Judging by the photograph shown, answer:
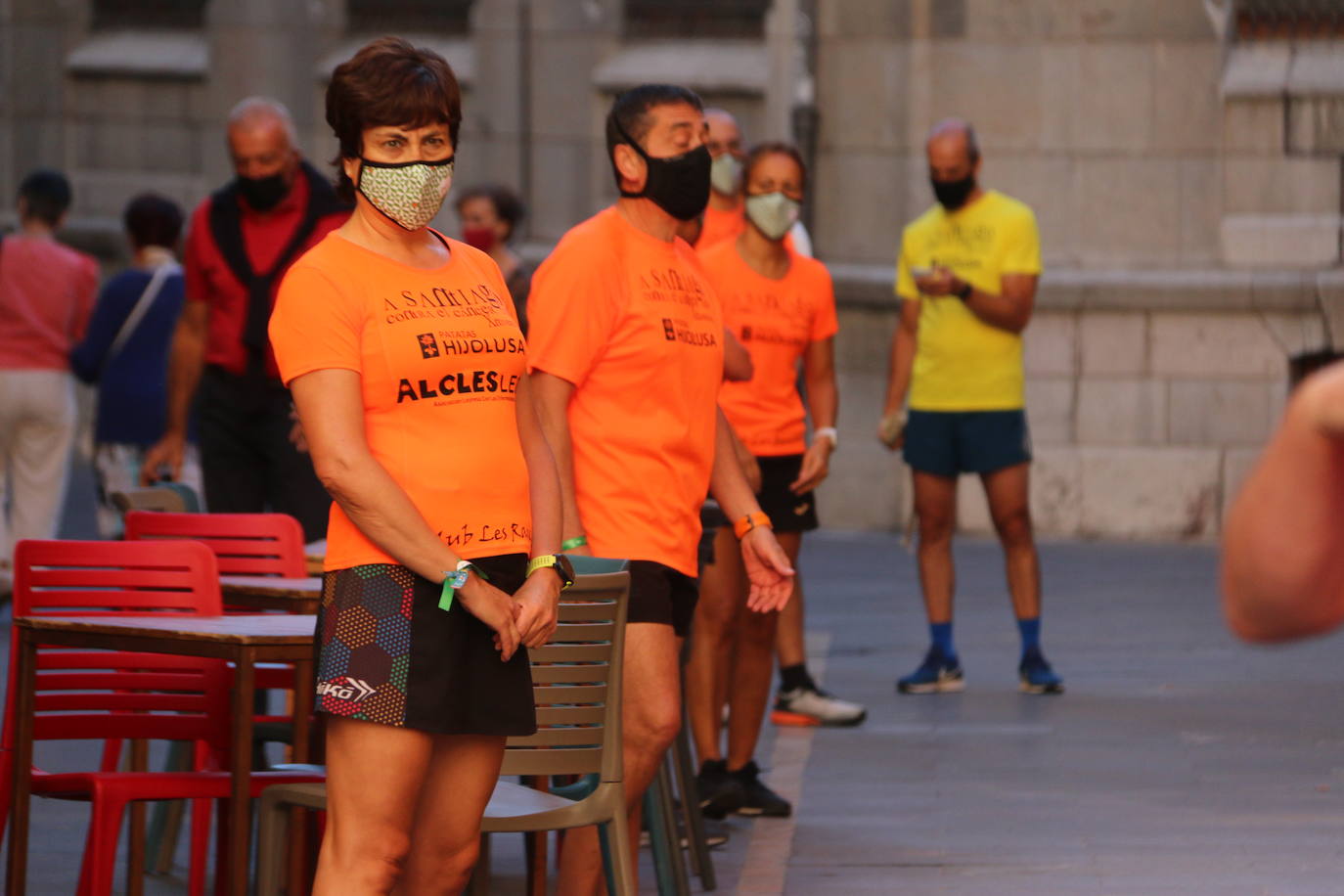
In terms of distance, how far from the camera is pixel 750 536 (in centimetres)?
543

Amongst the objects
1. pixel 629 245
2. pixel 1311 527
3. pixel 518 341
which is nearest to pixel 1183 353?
pixel 629 245

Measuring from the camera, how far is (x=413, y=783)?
3779mm

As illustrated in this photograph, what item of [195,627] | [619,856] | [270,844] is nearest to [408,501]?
[270,844]

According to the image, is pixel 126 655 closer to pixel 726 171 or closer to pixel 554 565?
pixel 554 565

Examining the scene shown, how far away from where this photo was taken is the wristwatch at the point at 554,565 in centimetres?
397

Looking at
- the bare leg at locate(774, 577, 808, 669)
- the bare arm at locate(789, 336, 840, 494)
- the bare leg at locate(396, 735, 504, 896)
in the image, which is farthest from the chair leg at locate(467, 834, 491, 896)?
the bare leg at locate(774, 577, 808, 669)

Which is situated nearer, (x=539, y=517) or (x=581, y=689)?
(x=539, y=517)

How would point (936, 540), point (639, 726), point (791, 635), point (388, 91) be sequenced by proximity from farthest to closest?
point (936, 540), point (791, 635), point (639, 726), point (388, 91)

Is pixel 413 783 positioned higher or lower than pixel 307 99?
Result: lower

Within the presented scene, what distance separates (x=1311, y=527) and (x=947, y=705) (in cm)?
756

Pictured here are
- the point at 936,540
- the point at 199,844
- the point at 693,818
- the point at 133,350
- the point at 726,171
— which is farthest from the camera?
the point at 133,350

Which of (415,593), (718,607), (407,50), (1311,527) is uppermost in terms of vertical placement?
(407,50)

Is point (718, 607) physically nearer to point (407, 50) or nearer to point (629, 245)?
point (629, 245)

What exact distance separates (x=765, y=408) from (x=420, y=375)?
3.83 meters
